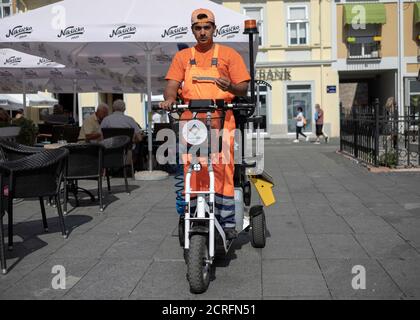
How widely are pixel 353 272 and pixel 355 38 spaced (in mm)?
26901

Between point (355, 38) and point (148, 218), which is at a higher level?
point (355, 38)

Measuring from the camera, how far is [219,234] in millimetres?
4395

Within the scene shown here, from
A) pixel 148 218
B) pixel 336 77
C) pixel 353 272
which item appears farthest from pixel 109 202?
pixel 336 77

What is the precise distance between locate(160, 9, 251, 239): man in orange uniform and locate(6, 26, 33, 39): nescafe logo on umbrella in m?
5.43

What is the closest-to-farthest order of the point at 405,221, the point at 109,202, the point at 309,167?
the point at 405,221 → the point at 109,202 → the point at 309,167

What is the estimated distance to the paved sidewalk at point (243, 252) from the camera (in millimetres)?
4117

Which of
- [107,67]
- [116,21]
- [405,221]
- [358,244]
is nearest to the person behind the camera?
[358,244]

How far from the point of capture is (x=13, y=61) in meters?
13.8

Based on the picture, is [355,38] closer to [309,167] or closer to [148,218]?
[309,167]

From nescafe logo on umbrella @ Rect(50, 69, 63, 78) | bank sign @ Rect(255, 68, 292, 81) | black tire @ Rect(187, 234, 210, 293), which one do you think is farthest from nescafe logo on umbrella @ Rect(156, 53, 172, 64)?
bank sign @ Rect(255, 68, 292, 81)

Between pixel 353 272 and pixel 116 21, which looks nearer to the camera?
pixel 353 272

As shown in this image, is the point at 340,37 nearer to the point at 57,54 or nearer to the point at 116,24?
the point at 57,54

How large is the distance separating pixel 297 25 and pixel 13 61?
62.7ft
